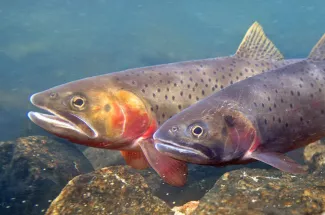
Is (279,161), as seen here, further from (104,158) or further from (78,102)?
(104,158)

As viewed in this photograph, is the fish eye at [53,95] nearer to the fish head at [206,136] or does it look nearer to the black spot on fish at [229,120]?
the fish head at [206,136]

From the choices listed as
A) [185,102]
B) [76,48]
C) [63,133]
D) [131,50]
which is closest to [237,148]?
[185,102]

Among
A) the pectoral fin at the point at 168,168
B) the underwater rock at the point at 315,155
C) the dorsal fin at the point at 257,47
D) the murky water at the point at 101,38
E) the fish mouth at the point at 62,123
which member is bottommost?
the murky water at the point at 101,38

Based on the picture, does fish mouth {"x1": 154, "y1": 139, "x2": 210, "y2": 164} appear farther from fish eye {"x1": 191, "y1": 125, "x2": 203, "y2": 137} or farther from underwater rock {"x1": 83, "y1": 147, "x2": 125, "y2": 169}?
underwater rock {"x1": 83, "y1": 147, "x2": 125, "y2": 169}

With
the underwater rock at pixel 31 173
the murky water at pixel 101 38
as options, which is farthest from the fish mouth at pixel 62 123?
the murky water at pixel 101 38

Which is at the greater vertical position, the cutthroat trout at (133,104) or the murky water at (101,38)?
the cutthroat trout at (133,104)

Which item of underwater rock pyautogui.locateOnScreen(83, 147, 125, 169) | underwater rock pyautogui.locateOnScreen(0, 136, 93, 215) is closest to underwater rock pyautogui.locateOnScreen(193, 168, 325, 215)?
underwater rock pyautogui.locateOnScreen(0, 136, 93, 215)

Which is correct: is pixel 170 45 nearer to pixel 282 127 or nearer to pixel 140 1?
pixel 140 1
